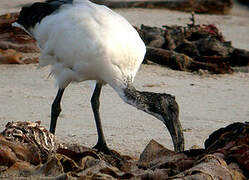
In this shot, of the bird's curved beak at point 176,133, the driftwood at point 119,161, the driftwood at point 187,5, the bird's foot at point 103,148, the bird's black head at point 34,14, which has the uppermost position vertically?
the bird's black head at point 34,14

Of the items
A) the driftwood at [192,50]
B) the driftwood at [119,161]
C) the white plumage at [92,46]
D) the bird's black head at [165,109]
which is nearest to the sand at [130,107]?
the driftwood at [192,50]

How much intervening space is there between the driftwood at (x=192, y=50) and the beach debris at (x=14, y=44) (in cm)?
195

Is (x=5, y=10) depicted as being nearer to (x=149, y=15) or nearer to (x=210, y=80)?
(x=149, y=15)

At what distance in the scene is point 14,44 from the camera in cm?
1099

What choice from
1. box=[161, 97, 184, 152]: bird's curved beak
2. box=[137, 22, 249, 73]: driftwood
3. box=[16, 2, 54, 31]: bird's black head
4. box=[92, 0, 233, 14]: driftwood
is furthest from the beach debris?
box=[92, 0, 233, 14]: driftwood

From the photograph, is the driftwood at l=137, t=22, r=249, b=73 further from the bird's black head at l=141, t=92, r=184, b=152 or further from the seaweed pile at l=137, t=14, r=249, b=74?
the bird's black head at l=141, t=92, r=184, b=152

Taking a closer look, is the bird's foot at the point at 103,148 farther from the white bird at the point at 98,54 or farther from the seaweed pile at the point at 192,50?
the seaweed pile at the point at 192,50

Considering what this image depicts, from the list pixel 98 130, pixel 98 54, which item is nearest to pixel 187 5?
pixel 98 130

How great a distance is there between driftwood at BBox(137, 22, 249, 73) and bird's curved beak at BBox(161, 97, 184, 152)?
4.40 metres

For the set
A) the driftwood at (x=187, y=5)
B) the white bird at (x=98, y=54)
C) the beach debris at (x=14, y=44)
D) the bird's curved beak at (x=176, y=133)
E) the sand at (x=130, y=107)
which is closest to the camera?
the bird's curved beak at (x=176, y=133)

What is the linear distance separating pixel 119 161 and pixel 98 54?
1.25m

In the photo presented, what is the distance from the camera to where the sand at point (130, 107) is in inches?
279

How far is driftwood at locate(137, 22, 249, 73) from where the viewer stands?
10.6 meters

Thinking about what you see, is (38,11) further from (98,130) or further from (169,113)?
(169,113)
